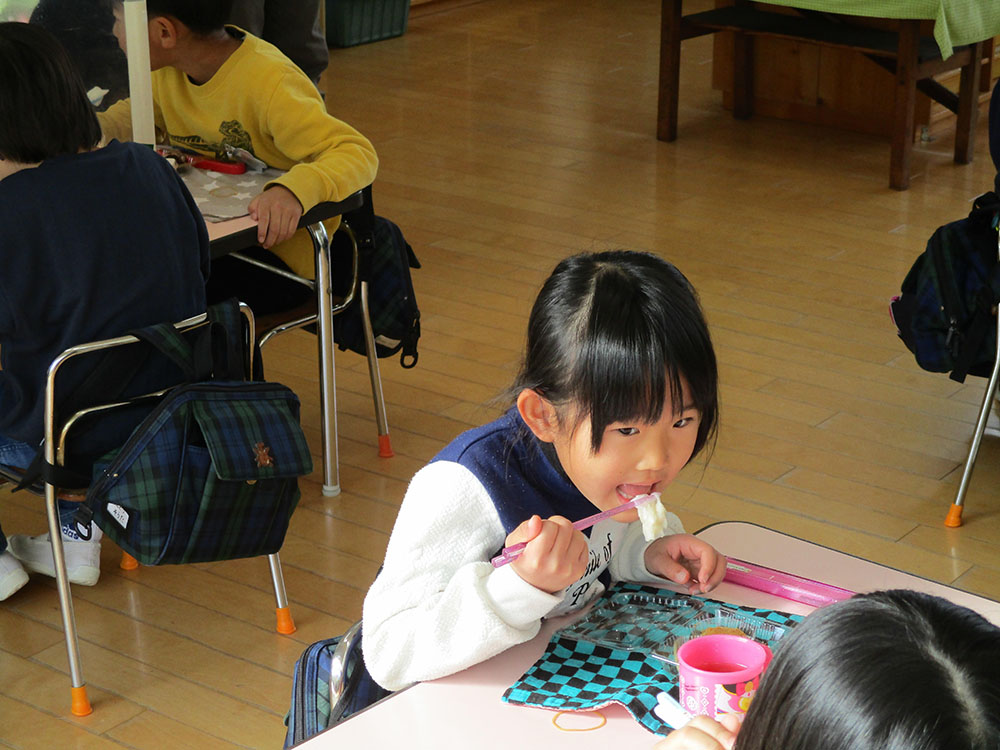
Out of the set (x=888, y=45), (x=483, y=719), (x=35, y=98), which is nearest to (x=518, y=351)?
(x=35, y=98)

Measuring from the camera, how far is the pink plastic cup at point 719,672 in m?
1.05

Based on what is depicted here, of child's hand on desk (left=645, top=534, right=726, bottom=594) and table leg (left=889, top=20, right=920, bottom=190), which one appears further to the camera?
table leg (left=889, top=20, right=920, bottom=190)

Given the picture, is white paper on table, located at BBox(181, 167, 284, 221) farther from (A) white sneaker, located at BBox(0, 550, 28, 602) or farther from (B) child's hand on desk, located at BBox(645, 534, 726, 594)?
(B) child's hand on desk, located at BBox(645, 534, 726, 594)

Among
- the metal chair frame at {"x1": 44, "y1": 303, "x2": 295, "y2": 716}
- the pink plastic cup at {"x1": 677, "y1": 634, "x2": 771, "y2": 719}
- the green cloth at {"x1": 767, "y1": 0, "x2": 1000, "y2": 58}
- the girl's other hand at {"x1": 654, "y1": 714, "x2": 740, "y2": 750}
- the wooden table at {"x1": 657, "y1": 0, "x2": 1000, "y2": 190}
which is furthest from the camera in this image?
the wooden table at {"x1": 657, "y1": 0, "x2": 1000, "y2": 190}

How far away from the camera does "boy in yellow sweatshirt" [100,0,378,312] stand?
2.65 metres

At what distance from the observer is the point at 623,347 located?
1.19 m

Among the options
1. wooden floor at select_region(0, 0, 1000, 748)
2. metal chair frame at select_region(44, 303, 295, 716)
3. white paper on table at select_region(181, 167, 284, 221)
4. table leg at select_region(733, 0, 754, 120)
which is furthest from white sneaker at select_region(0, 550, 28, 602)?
table leg at select_region(733, 0, 754, 120)

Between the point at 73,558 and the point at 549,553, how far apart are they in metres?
1.65

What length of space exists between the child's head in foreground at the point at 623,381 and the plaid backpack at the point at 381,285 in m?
1.59

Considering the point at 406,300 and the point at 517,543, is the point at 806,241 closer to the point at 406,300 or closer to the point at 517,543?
the point at 406,300

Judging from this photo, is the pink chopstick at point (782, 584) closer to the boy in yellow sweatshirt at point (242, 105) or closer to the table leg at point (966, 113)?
the boy in yellow sweatshirt at point (242, 105)

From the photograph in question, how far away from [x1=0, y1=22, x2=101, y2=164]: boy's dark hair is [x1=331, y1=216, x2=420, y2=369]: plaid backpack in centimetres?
82

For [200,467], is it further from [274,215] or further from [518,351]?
[518,351]

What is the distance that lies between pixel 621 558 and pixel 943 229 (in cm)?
168
